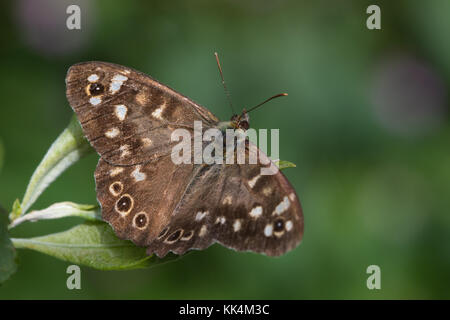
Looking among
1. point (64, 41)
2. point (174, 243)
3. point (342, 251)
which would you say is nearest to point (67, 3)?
point (64, 41)

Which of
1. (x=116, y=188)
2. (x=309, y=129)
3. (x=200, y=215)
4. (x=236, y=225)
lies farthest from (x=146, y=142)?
(x=309, y=129)

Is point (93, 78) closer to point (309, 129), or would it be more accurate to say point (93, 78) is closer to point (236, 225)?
point (236, 225)

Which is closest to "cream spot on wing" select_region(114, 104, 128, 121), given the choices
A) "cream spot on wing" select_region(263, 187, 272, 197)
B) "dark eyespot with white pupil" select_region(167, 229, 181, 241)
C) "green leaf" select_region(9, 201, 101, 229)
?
"green leaf" select_region(9, 201, 101, 229)

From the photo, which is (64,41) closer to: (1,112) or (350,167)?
(1,112)

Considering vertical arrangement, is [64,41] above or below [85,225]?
above

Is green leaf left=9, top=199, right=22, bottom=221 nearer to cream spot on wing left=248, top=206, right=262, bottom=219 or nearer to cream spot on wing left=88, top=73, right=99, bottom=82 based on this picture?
cream spot on wing left=88, top=73, right=99, bottom=82

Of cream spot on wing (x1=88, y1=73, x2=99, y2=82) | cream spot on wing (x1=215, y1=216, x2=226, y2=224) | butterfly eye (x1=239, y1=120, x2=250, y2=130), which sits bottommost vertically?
cream spot on wing (x1=215, y1=216, x2=226, y2=224)

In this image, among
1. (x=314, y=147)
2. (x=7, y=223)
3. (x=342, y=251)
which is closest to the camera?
(x=7, y=223)
